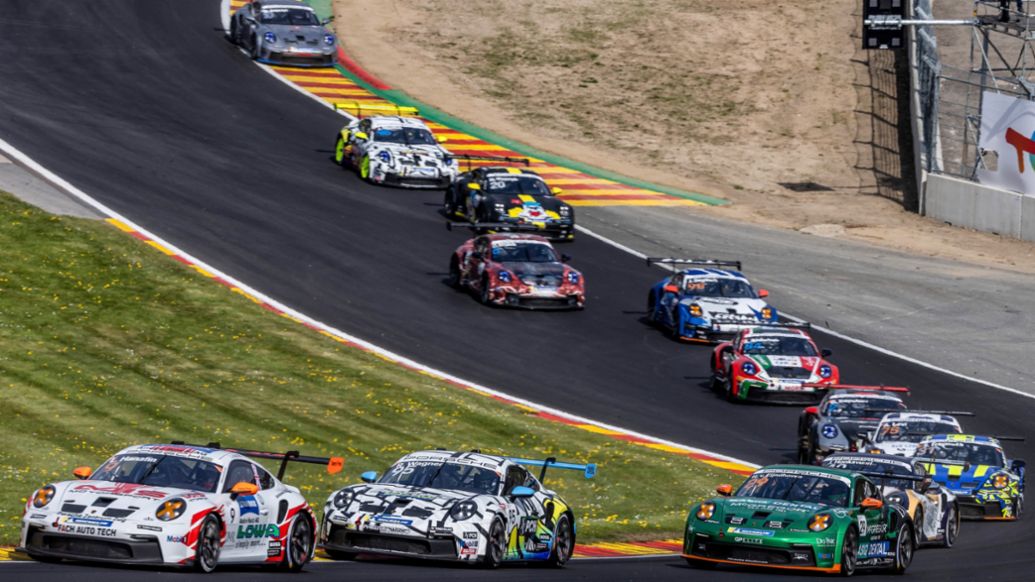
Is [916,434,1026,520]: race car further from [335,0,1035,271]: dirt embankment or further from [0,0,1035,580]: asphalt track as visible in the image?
[335,0,1035,271]: dirt embankment

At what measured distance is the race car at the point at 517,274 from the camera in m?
40.5

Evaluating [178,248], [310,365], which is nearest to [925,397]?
[310,365]

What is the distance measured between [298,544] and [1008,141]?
35931 mm

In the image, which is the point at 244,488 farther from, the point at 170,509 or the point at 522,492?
the point at 522,492

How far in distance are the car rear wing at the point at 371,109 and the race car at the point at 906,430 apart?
25526 mm

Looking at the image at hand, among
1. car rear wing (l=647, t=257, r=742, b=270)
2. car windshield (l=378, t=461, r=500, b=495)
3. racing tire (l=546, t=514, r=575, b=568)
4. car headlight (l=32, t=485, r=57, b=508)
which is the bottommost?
car rear wing (l=647, t=257, r=742, b=270)

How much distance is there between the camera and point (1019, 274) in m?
47.2

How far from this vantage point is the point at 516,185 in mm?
45875

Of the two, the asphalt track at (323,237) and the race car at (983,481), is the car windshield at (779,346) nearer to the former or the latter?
the asphalt track at (323,237)

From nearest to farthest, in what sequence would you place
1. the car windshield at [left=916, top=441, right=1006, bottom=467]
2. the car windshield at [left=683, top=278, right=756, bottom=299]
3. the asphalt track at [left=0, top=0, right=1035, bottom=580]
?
the car windshield at [left=916, top=441, right=1006, bottom=467]
the asphalt track at [left=0, top=0, right=1035, bottom=580]
the car windshield at [left=683, top=278, right=756, bottom=299]

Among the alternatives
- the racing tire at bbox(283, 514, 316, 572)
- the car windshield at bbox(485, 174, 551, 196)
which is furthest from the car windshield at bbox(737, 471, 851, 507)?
the car windshield at bbox(485, 174, 551, 196)

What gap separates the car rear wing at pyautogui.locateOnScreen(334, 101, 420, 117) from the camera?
53.8 metres

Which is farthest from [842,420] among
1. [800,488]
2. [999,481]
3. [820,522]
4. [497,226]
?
[497,226]

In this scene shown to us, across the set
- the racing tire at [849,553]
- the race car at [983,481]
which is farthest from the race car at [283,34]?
the racing tire at [849,553]
